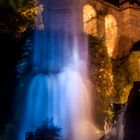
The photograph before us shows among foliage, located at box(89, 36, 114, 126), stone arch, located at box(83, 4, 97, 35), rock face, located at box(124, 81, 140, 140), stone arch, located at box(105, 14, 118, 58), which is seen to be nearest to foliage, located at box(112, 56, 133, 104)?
foliage, located at box(89, 36, 114, 126)

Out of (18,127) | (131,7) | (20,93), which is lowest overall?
(18,127)

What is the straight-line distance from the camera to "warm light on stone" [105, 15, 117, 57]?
135ft

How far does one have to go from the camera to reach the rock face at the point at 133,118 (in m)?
7.06

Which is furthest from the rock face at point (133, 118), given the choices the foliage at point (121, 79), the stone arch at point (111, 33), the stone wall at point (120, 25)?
the stone arch at point (111, 33)

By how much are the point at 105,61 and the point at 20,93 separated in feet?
29.9

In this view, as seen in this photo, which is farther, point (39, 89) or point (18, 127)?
A: point (39, 89)

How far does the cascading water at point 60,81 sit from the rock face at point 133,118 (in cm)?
1904

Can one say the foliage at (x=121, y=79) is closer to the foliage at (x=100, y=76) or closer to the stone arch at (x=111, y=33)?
the foliage at (x=100, y=76)

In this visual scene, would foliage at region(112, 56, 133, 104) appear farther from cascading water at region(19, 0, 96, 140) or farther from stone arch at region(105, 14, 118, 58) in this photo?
cascading water at region(19, 0, 96, 140)

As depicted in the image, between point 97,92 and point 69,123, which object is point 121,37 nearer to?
point 97,92

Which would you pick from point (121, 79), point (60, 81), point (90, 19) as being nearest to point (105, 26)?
point (90, 19)

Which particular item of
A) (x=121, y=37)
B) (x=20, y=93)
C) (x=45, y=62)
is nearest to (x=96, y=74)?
(x=45, y=62)

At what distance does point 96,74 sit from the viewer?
105 ft

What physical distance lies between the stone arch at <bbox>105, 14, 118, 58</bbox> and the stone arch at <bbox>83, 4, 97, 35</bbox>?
6.53ft
